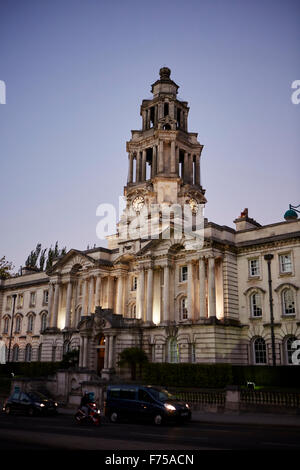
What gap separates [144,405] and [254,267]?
23.7 metres

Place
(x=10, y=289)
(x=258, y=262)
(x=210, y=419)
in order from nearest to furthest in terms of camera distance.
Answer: (x=210, y=419)
(x=258, y=262)
(x=10, y=289)

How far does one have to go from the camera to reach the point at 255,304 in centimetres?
4181

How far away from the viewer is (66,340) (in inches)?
2064

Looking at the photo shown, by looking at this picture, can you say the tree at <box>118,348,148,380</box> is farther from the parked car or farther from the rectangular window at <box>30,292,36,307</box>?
the rectangular window at <box>30,292,36,307</box>

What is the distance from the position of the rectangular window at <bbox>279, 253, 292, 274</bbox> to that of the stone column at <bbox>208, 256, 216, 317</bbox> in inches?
243

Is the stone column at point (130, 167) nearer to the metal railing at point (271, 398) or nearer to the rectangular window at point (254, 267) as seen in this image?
the rectangular window at point (254, 267)

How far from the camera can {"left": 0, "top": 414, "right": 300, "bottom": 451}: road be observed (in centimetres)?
1333

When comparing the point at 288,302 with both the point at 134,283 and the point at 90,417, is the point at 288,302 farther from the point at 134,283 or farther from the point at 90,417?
the point at 90,417

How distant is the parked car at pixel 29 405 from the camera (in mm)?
Result: 25516

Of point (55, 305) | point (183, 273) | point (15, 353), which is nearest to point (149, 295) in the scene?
point (183, 273)

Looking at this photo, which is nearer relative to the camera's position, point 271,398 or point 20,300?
point 271,398
